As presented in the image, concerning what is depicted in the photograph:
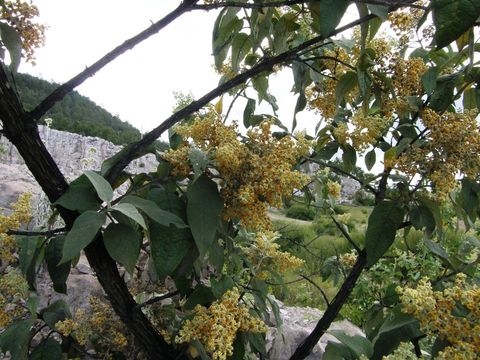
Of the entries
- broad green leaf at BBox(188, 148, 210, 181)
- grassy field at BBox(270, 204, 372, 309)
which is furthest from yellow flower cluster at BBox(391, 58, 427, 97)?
grassy field at BBox(270, 204, 372, 309)

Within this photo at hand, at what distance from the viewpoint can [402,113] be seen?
3.54ft

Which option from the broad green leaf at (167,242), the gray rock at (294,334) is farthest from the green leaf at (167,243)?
the gray rock at (294,334)

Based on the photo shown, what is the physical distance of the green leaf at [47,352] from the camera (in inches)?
43.7

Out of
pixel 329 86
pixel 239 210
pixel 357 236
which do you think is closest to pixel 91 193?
pixel 239 210

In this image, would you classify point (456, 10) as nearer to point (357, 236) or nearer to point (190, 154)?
point (190, 154)

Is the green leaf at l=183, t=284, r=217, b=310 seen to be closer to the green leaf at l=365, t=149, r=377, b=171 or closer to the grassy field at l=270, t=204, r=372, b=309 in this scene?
the green leaf at l=365, t=149, r=377, b=171

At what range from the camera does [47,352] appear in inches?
44.1

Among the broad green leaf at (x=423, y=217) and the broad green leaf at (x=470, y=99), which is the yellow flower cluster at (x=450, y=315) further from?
the broad green leaf at (x=470, y=99)

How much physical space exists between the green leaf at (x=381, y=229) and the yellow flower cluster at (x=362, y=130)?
21cm

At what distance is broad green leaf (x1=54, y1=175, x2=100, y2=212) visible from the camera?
732 mm

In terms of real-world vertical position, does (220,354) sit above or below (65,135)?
below

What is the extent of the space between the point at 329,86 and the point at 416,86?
0.70 feet

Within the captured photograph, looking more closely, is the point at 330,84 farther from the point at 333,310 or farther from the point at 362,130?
the point at 333,310

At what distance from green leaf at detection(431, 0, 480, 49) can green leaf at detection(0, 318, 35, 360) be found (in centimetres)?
104
